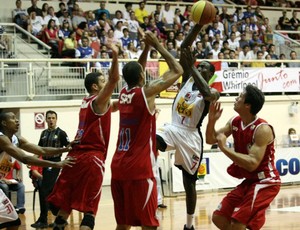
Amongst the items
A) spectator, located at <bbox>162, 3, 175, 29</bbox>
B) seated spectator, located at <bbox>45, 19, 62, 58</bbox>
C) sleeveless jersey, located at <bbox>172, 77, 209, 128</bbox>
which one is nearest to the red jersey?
sleeveless jersey, located at <bbox>172, 77, 209, 128</bbox>

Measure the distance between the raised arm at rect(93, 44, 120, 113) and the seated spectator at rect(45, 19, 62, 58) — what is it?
11.0 metres

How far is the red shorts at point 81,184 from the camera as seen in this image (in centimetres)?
783

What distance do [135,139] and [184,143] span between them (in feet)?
8.39

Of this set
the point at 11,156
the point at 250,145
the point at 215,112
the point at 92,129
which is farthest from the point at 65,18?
the point at 215,112

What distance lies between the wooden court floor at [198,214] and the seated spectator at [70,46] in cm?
438

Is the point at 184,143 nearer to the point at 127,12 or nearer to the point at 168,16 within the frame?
the point at 127,12

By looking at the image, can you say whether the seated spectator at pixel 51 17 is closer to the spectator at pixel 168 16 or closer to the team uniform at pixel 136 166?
the spectator at pixel 168 16

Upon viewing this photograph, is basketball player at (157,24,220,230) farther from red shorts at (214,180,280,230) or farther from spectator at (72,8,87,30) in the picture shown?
spectator at (72,8,87,30)

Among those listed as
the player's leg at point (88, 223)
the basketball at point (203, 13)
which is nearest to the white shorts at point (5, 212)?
the player's leg at point (88, 223)

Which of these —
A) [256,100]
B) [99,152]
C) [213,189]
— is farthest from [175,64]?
[213,189]

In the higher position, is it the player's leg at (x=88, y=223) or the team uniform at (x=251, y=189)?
the team uniform at (x=251, y=189)

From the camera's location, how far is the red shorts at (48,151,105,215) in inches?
308

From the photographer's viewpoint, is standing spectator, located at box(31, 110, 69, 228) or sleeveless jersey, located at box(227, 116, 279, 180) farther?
standing spectator, located at box(31, 110, 69, 228)

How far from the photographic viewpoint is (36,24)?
19.3m
